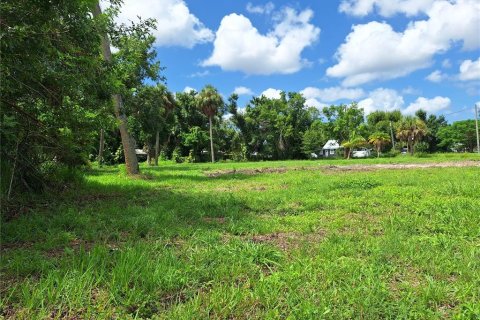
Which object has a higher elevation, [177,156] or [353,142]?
[353,142]

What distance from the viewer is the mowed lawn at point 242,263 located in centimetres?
286

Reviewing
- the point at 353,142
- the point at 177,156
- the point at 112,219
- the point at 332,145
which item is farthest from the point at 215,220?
the point at 332,145

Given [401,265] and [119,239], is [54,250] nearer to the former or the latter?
[119,239]

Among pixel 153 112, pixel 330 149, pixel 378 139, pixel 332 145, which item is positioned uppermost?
pixel 153 112

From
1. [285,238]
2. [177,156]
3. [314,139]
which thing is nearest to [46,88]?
[285,238]

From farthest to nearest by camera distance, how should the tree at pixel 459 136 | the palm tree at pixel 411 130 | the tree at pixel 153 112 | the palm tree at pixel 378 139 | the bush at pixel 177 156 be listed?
the tree at pixel 459 136 < the palm tree at pixel 378 139 < the bush at pixel 177 156 < the palm tree at pixel 411 130 < the tree at pixel 153 112

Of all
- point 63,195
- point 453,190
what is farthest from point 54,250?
point 453,190

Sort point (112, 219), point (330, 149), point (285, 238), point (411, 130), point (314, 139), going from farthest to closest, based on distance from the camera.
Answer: point (330, 149), point (314, 139), point (411, 130), point (112, 219), point (285, 238)

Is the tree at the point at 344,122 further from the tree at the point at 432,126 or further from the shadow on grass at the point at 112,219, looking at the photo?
the shadow on grass at the point at 112,219

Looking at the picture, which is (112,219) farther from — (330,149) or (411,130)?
(330,149)

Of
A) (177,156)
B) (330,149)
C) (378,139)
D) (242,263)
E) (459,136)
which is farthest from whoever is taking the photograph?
(330,149)

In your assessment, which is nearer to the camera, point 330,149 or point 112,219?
point 112,219

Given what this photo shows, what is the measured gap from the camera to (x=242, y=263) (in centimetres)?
378

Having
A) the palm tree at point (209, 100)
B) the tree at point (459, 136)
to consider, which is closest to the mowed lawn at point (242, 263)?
the palm tree at point (209, 100)
